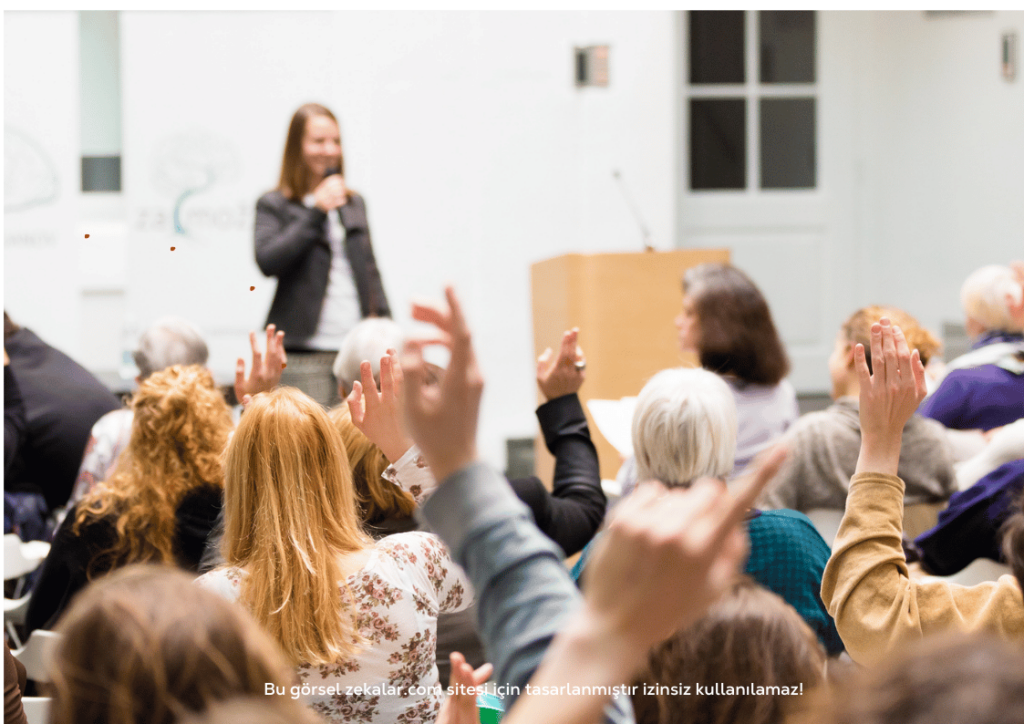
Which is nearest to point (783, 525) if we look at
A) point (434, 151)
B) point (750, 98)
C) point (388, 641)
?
point (388, 641)

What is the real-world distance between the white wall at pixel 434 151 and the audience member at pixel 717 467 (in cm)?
388

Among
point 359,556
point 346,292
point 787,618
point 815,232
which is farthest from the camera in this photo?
point 815,232

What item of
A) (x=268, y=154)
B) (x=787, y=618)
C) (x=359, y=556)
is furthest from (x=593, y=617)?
(x=268, y=154)

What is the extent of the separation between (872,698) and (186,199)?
17.4 feet

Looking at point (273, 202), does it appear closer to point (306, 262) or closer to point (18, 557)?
point (306, 262)

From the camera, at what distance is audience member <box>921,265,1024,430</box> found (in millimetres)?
2838

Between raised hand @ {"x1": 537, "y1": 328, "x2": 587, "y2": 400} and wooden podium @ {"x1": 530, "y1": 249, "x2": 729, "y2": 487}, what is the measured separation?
1436 millimetres

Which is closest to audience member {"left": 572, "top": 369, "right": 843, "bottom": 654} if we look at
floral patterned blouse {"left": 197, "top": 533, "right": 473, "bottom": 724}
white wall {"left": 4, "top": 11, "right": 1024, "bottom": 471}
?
floral patterned blouse {"left": 197, "top": 533, "right": 473, "bottom": 724}

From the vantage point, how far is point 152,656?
2.31ft

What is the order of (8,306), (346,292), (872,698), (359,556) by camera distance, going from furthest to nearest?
(8,306) → (346,292) → (359,556) → (872,698)

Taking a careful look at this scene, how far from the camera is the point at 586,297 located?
353 cm

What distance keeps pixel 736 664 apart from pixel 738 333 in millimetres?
1954

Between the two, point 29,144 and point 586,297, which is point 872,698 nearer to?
point 586,297

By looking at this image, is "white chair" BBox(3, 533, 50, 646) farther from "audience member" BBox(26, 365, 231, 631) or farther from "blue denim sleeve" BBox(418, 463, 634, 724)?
"blue denim sleeve" BBox(418, 463, 634, 724)
